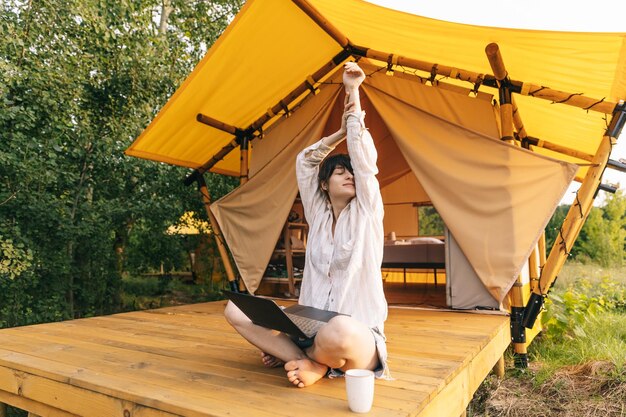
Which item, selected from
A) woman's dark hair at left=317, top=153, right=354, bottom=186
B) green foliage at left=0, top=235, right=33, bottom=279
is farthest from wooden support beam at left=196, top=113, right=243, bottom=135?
woman's dark hair at left=317, top=153, right=354, bottom=186

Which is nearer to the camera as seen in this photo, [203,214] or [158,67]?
[158,67]

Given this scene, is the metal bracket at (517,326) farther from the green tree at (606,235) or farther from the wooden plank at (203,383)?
the green tree at (606,235)

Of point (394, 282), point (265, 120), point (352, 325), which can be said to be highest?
point (265, 120)

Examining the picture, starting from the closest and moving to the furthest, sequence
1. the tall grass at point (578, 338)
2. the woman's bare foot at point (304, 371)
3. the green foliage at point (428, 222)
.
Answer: the woman's bare foot at point (304, 371) < the tall grass at point (578, 338) < the green foliage at point (428, 222)

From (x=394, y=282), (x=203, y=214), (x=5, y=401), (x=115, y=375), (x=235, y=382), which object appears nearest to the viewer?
(x=235, y=382)

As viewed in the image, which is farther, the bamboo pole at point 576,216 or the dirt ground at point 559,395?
the bamboo pole at point 576,216

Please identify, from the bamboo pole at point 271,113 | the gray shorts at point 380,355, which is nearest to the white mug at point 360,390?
the gray shorts at point 380,355

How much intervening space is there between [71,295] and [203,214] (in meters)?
1.92

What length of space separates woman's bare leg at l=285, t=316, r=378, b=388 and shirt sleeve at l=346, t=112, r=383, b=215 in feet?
1.64

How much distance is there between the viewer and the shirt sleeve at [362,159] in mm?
1672

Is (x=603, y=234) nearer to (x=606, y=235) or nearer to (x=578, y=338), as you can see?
(x=606, y=235)

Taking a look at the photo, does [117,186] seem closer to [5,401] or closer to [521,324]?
[5,401]

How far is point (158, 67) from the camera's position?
5410 mm

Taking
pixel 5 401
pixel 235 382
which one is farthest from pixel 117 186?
pixel 235 382
